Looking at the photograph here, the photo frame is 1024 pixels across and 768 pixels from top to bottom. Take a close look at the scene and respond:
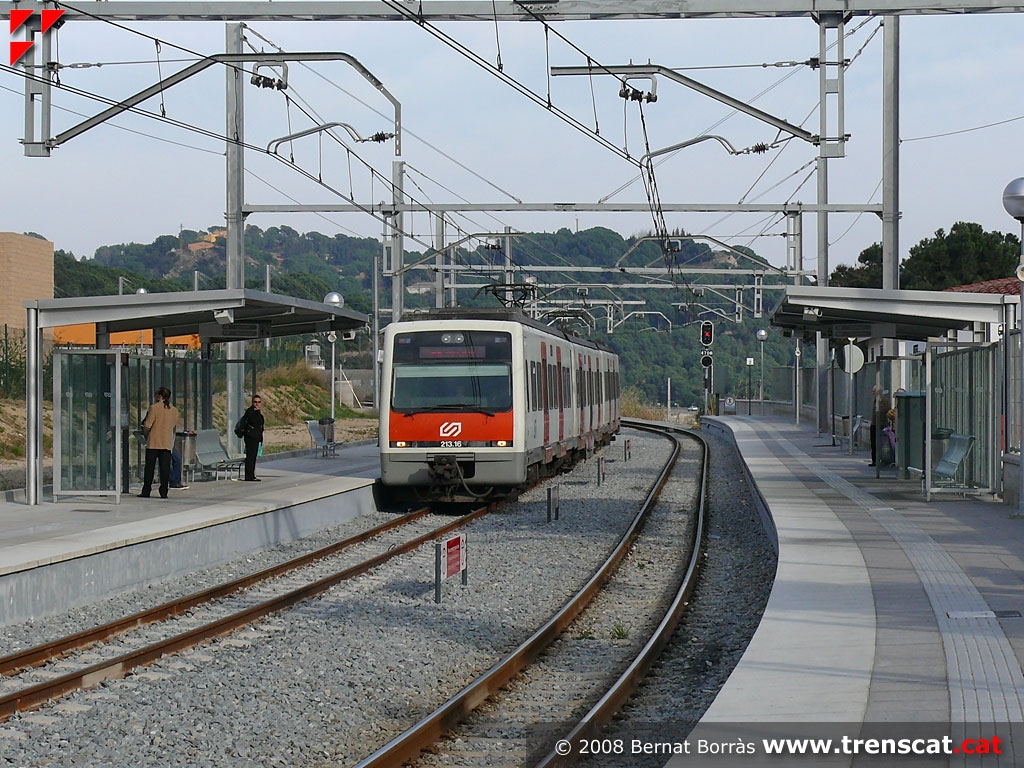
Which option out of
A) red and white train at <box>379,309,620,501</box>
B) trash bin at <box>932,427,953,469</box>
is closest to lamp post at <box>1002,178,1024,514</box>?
trash bin at <box>932,427,953,469</box>

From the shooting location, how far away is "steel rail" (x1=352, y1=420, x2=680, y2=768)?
7043mm

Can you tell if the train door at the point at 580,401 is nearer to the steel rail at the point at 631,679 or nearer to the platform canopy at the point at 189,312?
the platform canopy at the point at 189,312

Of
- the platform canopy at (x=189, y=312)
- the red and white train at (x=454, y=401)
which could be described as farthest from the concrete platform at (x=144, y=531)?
the platform canopy at (x=189, y=312)

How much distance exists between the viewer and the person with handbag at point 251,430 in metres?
20.4

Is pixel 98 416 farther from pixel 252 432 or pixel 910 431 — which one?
pixel 910 431

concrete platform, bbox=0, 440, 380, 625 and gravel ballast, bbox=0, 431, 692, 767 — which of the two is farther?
concrete platform, bbox=0, 440, 380, 625

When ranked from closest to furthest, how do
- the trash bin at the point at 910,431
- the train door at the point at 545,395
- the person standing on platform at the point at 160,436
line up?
the person standing on platform at the point at 160,436, the trash bin at the point at 910,431, the train door at the point at 545,395

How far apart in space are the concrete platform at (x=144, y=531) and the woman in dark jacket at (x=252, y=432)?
14.2 inches

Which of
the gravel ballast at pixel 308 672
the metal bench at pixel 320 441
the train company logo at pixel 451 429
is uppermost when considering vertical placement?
the train company logo at pixel 451 429

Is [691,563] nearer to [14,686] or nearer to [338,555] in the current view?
[338,555]

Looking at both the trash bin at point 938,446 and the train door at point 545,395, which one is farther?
the train door at point 545,395

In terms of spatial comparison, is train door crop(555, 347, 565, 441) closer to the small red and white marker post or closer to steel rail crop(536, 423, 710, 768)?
steel rail crop(536, 423, 710, 768)

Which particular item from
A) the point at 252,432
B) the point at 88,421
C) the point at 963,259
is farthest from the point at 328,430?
the point at 963,259

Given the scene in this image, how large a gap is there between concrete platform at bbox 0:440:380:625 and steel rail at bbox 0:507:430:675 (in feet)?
2.63
